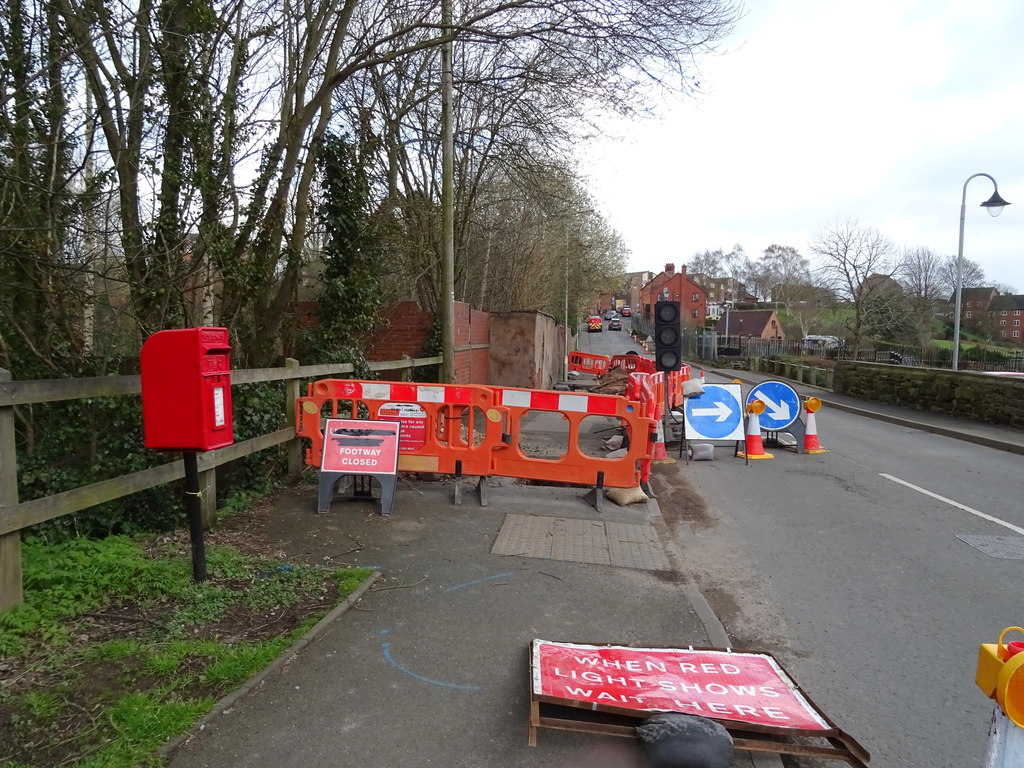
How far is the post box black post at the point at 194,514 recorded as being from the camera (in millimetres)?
4121

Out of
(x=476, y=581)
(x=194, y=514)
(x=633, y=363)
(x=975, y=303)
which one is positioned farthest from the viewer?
(x=975, y=303)

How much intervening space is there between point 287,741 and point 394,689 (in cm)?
59

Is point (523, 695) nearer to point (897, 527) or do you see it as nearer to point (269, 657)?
point (269, 657)

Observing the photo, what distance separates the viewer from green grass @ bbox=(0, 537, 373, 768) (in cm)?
270

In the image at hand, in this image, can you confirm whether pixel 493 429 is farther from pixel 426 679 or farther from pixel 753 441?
pixel 753 441

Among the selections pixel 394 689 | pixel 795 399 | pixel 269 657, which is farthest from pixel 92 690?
pixel 795 399

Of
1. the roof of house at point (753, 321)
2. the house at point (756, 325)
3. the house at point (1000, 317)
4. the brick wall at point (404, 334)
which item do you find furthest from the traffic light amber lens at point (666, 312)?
the roof of house at point (753, 321)

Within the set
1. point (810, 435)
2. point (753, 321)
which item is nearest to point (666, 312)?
point (810, 435)

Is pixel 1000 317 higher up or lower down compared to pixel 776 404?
higher up

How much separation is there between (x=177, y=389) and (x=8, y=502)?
103 centimetres

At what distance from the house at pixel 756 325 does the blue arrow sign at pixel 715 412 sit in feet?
239

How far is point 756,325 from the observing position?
82875 millimetres

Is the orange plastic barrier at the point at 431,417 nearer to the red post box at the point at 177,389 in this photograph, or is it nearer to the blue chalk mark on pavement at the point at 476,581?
the blue chalk mark on pavement at the point at 476,581

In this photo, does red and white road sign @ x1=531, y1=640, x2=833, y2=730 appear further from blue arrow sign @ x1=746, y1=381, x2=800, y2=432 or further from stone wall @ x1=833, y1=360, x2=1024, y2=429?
stone wall @ x1=833, y1=360, x2=1024, y2=429
